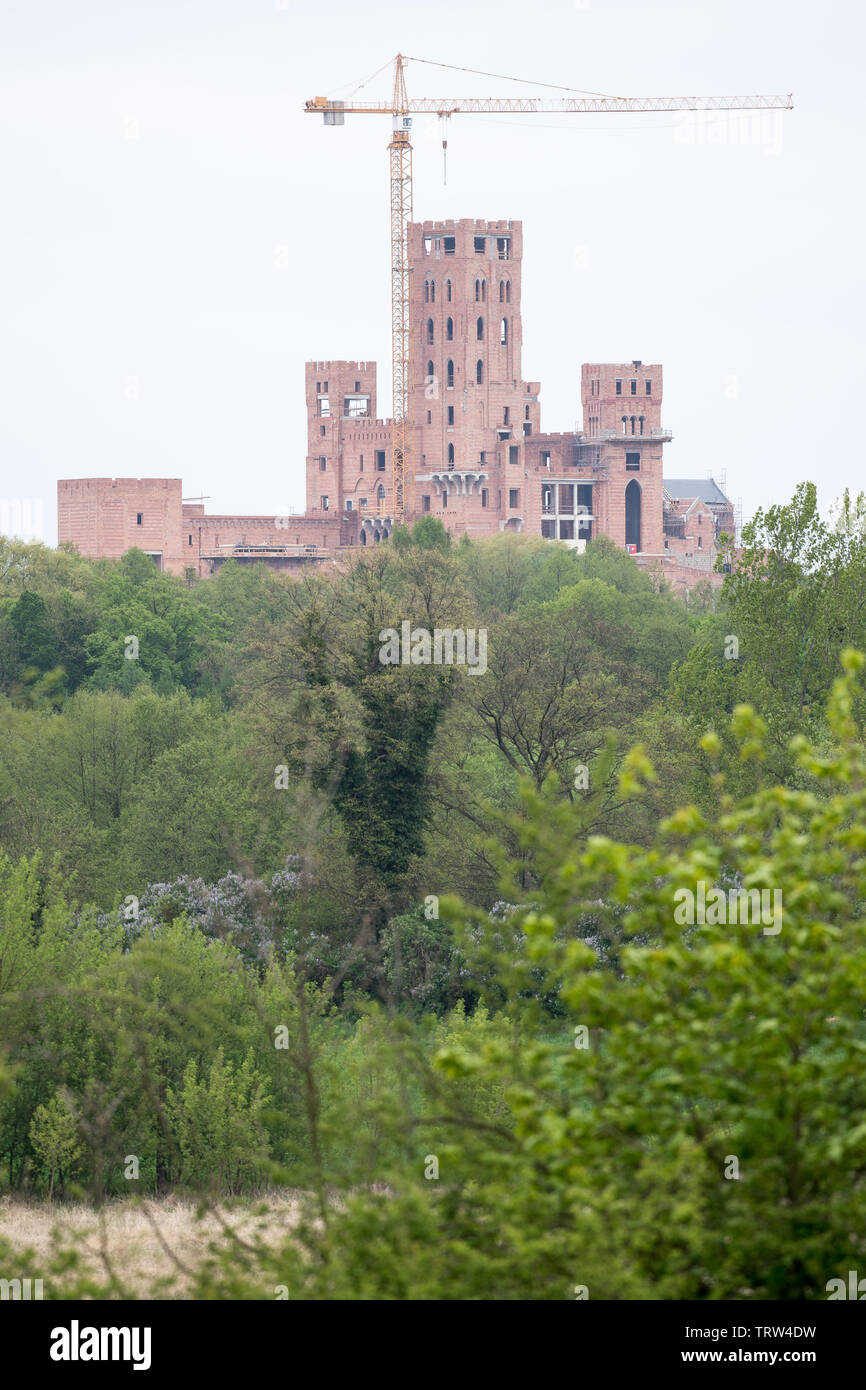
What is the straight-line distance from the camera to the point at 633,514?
127688 mm

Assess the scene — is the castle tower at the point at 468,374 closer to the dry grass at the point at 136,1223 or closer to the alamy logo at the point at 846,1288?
the dry grass at the point at 136,1223

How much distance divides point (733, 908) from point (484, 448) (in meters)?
117

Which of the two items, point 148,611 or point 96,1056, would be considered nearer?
point 96,1056

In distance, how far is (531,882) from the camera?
36.5 metres

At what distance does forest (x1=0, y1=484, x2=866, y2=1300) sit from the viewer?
295 inches

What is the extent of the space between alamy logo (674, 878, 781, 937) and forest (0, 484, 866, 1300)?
85mm

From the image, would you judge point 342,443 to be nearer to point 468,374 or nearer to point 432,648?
point 468,374

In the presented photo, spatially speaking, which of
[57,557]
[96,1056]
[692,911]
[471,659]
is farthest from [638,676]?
[57,557]

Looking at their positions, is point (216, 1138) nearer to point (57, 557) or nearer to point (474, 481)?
point (57, 557)

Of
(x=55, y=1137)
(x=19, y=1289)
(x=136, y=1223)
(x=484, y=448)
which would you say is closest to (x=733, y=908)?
(x=19, y=1289)
